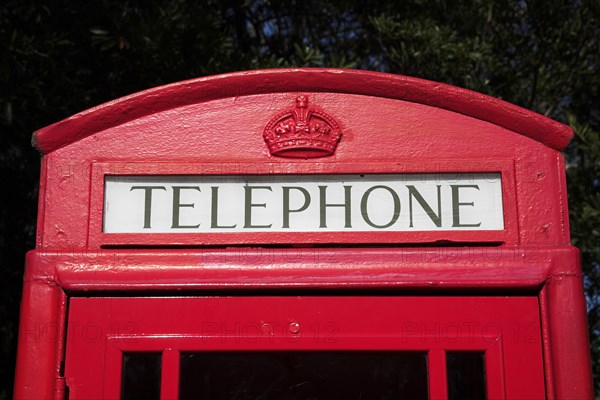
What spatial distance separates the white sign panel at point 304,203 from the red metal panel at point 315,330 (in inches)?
7.0

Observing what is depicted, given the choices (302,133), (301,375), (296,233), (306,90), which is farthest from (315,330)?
(306,90)

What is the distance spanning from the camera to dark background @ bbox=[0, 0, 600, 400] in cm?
443

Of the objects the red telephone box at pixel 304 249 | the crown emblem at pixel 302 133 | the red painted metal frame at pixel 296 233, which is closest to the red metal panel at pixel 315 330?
the red telephone box at pixel 304 249

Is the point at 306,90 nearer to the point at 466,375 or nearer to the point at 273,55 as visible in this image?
the point at 466,375

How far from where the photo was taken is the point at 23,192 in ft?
15.4

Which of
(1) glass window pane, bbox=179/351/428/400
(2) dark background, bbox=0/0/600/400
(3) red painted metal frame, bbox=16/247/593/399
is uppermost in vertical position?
(2) dark background, bbox=0/0/600/400

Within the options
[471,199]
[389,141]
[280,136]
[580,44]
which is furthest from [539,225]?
[580,44]

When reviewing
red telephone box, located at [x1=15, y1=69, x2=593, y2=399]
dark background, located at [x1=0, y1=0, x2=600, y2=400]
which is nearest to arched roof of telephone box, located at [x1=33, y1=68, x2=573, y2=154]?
red telephone box, located at [x1=15, y1=69, x2=593, y2=399]

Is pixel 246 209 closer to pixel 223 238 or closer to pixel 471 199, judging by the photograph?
pixel 223 238

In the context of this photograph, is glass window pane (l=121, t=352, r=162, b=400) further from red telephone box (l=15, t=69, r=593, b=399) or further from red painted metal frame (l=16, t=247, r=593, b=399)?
red painted metal frame (l=16, t=247, r=593, b=399)

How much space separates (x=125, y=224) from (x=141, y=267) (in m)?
0.12

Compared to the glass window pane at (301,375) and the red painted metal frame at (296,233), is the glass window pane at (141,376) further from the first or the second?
the red painted metal frame at (296,233)

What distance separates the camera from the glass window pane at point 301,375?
1878 millimetres

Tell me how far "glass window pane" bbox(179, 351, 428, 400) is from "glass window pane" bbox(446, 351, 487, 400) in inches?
2.7
